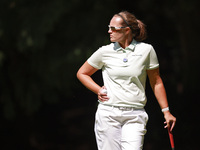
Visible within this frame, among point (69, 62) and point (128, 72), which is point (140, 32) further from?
point (69, 62)

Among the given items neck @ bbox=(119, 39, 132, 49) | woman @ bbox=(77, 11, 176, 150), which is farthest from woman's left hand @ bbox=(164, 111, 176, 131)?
neck @ bbox=(119, 39, 132, 49)

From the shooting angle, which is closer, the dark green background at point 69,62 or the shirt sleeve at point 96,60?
the shirt sleeve at point 96,60

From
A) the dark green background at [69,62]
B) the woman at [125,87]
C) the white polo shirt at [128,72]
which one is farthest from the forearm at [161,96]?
the dark green background at [69,62]

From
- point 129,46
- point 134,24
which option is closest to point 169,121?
point 129,46

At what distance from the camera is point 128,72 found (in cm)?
275

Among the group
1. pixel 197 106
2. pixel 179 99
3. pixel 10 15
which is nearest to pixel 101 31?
pixel 10 15

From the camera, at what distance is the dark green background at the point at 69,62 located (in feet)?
18.5

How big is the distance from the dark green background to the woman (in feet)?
5.98

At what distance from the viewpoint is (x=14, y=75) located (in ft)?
20.6

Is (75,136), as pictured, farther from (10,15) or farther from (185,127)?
(10,15)

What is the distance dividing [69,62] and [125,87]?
116 inches

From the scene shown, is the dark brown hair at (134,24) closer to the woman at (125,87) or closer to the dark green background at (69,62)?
the woman at (125,87)

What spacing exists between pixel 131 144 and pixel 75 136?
576 cm

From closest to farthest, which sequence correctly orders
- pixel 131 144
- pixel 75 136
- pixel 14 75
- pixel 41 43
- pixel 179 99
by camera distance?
pixel 131 144, pixel 41 43, pixel 14 75, pixel 179 99, pixel 75 136
